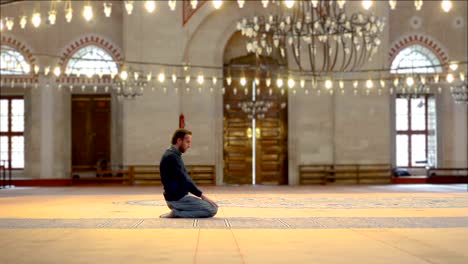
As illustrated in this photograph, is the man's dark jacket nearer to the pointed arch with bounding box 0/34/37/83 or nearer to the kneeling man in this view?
the kneeling man

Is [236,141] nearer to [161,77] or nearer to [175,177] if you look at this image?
[161,77]

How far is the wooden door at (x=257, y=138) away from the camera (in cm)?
2505

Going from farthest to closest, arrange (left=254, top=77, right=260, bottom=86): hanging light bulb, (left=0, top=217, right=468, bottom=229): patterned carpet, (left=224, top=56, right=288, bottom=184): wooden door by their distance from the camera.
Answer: (left=224, top=56, right=288, bottom=184): wooden door
(left=254, top=77, right=260, bottom=86): hanging light bulb
(left=0, top=217, right=468, bottom=229): patterned carpet

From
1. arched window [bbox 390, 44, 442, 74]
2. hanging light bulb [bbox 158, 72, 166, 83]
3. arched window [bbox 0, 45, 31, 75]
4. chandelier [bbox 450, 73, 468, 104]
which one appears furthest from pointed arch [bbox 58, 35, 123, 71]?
chandelier [bbox 450, 73, 468, 104]

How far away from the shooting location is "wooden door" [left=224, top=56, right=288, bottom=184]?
82.2ft

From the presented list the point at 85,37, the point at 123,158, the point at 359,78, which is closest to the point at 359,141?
the point at 359,78

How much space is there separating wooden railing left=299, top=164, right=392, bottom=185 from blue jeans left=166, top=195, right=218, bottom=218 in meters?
14.8

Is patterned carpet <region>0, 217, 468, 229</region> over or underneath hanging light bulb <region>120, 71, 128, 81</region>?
underneath

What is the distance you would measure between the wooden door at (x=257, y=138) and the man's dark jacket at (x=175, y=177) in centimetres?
1517

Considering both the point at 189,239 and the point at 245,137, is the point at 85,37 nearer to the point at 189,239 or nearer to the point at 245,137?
the point at 245,137

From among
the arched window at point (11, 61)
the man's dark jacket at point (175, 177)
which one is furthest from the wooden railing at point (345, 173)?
the man's dark jacket at point (175, 177)

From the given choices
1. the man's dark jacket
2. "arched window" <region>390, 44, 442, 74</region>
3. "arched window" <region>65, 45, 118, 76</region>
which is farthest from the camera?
"arched window" <region>390, 44, 442, 74</region>

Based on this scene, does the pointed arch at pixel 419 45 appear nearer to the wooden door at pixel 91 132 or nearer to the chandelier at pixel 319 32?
A: the chandelier at pixel 319 32

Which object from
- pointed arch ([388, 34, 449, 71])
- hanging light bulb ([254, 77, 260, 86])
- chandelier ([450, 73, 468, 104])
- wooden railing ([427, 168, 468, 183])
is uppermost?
pointed arch ([388, 34, 449, 71])
